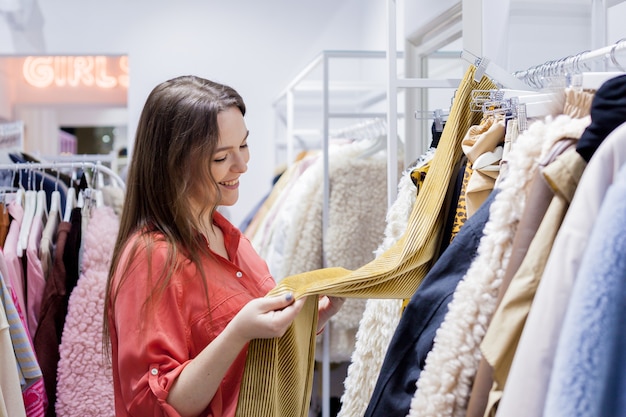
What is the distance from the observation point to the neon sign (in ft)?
13.1

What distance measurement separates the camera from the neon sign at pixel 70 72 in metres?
3.99

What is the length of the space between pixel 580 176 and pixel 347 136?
2.57 meters

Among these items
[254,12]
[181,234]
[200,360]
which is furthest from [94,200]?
[254,12]

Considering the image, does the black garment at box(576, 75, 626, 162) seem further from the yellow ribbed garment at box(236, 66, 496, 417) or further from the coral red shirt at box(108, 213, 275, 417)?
the coral red shirt at box(108, 213, 275, 417)

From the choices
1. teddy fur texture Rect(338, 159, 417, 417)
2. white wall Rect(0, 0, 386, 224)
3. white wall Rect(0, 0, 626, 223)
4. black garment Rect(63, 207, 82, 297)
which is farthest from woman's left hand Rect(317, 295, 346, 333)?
white wall Rect(0, 0, 386, 224)

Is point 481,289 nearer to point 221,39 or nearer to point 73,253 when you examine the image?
point 73,253

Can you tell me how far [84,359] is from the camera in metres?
1.91

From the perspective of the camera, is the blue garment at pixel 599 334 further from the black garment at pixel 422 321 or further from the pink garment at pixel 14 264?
the pink garment at pixel 14 264

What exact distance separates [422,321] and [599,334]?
33 cm

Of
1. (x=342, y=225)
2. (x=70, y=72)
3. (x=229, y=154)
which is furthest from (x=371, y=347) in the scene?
(x=70, y=72)

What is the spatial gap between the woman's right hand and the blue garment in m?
0.47

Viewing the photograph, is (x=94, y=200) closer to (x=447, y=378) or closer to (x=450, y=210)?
(x=450, y=210)

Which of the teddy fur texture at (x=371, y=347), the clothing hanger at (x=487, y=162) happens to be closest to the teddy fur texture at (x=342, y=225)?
the teddy fur texture at (x=371, y=347)

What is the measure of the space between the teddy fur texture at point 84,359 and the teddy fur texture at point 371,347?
0.87 meters
